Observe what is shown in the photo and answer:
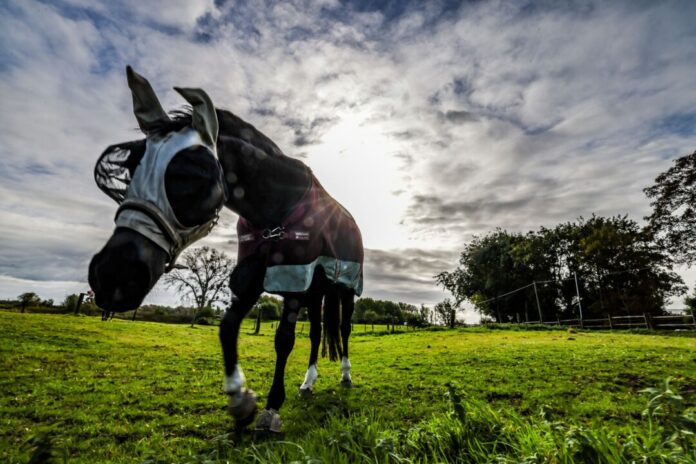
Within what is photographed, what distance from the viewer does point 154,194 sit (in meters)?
2.32

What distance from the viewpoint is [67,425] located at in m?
3.32

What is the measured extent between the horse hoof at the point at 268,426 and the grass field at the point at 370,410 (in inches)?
6.5

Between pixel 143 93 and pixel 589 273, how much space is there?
52.3m

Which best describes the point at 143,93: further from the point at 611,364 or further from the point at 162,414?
the point at 611,364

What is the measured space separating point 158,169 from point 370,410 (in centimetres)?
311

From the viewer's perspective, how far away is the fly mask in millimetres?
2258

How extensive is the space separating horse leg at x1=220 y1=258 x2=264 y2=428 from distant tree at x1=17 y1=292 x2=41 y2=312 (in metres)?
38.4

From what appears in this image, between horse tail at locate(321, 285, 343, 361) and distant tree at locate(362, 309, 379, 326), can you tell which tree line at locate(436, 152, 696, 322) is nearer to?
distant tree at locate(362, 309, 379, 326)

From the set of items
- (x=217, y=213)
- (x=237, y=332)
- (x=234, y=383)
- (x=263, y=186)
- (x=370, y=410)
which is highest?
(x=263, y=186)

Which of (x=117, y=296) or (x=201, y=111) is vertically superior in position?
(x=201, y=111)

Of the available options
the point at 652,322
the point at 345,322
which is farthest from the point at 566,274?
the point at 345,322

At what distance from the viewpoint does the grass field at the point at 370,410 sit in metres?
1.91

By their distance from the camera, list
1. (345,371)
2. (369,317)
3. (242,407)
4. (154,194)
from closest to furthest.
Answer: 1. (154,194)
2. (242,407)
3. (345,371)
4. (369,317)

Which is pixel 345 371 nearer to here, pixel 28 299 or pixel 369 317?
pixel 28 299
